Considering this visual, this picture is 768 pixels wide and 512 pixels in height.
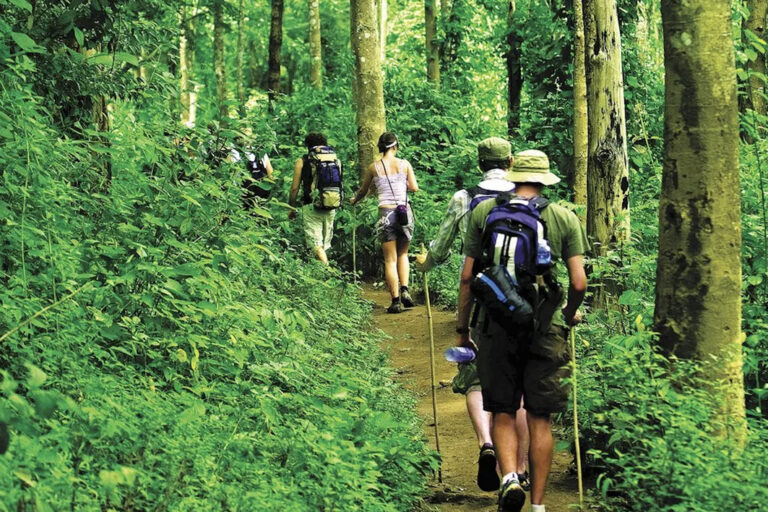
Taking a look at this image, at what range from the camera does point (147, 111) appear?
11.8m

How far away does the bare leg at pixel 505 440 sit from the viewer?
6.28 m

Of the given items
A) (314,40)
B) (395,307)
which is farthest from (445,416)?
(314,40)

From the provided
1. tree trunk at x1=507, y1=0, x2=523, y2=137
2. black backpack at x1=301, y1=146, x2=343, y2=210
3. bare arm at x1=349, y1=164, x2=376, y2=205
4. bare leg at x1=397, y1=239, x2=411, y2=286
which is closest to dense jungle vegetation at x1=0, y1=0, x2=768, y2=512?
bare leg at x1=397, y1=239, x2=411, y2=286

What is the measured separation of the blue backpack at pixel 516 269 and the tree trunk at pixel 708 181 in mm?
816

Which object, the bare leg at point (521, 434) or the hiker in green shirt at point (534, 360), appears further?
the bare leg at point (521, 434)

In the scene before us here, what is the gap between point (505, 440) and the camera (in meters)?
6.30

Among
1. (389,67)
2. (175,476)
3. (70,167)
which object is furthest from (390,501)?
(389,67)

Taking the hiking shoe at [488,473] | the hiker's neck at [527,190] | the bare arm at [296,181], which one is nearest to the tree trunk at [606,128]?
the hiking shoe at [488,473]

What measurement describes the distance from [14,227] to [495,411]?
3324 mm

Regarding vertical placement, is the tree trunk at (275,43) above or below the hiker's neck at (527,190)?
above

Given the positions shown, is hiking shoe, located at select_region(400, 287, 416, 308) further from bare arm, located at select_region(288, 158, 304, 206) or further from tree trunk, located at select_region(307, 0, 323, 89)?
tree trunk, located at select_region(307, 0, 323, 89)

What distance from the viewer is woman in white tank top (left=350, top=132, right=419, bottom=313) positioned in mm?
13023

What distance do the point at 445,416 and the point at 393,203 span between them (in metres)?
4.29

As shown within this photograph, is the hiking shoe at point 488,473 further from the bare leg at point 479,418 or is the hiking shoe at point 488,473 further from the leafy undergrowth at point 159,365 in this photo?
the leafy undergrowth at point 159,365
